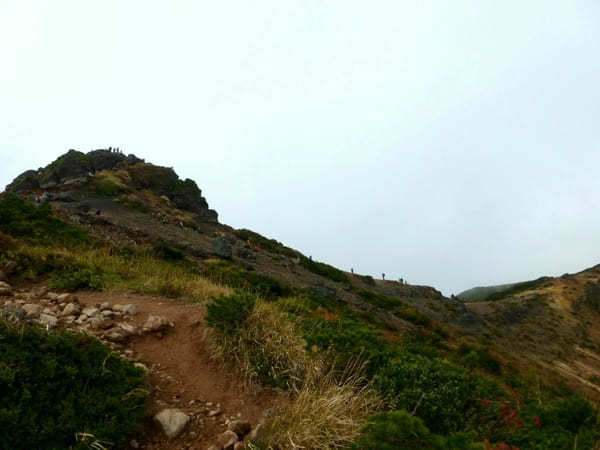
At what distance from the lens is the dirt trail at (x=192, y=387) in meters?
3.09

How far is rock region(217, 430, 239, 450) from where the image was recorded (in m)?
2.93

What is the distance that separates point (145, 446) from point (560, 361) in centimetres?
3363

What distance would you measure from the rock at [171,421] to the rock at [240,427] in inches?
17.1

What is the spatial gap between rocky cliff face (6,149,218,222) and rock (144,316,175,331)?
29.8m

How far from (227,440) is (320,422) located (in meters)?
0.87

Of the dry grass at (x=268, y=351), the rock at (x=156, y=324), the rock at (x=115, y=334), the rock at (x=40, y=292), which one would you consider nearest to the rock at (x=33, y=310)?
the rock at (x=115, y=334)

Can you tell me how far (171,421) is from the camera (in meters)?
3.11

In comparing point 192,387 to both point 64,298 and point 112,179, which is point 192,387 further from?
point 112,179

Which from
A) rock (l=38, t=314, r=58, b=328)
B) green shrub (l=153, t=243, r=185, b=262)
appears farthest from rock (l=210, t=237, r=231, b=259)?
rock (l=38, t=314, r=58, b=328)

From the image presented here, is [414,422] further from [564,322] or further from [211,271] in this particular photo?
[564,322]

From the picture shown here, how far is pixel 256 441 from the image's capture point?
2830 millimetres

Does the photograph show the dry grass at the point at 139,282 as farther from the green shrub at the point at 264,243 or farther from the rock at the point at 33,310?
the green shrub at the point at 264,243

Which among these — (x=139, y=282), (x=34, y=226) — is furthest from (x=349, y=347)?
(x=34, y=226)

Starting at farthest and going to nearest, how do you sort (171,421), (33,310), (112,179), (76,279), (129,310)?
(112,179)
(76,279)
(129,310)
(33,310)
(171,421)
